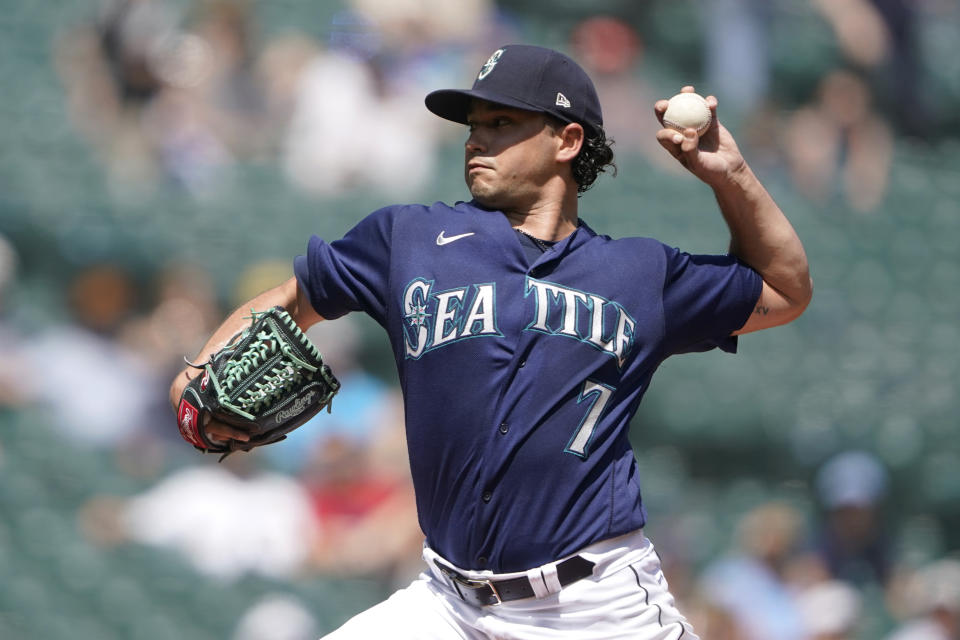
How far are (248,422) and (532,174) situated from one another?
82 centimetres

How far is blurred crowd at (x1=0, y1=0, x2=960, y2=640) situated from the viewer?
580 centimetres

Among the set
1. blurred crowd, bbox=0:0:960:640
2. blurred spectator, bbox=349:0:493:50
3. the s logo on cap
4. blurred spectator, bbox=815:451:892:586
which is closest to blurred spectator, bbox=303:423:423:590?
blurred crowd, bbox=0:0:960:640

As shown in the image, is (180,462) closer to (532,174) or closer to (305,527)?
(305,527)

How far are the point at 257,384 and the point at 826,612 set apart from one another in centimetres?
440

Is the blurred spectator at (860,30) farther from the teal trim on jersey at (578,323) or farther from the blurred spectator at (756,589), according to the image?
the teal trim on jersey at (578,323)

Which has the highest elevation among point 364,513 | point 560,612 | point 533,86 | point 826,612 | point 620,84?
point 620,84

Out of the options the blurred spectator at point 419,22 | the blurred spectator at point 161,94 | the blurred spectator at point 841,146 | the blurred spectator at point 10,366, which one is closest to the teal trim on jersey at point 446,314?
the blurred spectator at point 10,366

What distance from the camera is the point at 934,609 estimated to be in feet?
21.2

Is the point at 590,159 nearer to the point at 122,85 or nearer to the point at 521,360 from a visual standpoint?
the point at 521,360

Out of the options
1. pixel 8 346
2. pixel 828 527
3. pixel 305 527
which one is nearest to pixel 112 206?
pixel 8 346

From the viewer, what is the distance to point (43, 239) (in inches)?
253

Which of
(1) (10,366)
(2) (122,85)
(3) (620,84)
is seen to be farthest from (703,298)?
(3) (620,84)

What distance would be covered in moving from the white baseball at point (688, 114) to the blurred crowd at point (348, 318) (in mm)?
3398

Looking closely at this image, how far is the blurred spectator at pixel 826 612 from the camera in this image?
6.22 meters
